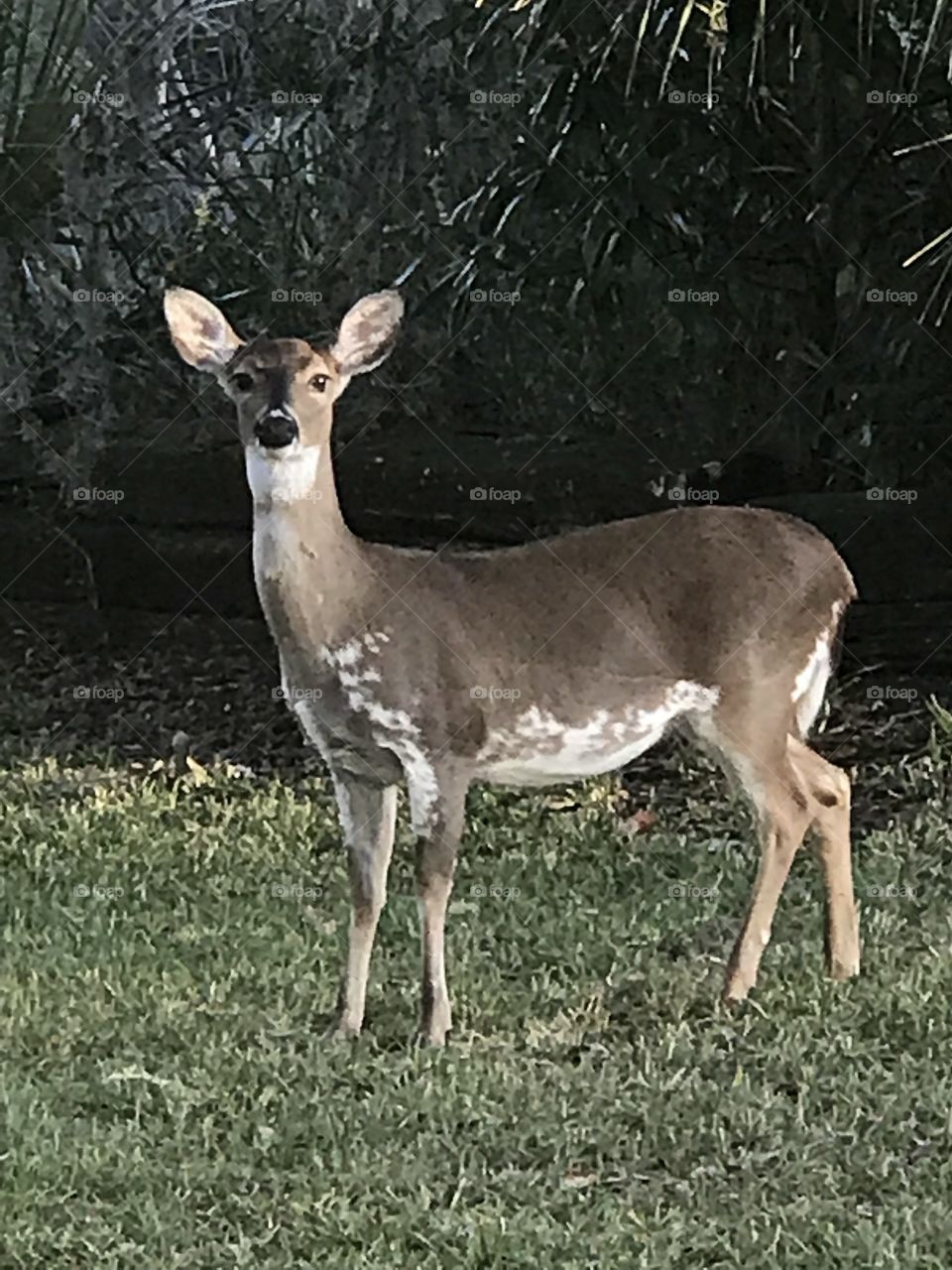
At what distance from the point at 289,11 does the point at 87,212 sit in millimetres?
883

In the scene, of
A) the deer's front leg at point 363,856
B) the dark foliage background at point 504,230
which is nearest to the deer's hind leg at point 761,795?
the deer's front leg at point 363,856

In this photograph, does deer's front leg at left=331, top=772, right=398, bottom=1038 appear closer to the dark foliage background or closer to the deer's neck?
the deer's neck

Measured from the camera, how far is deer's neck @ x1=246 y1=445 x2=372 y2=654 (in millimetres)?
3322

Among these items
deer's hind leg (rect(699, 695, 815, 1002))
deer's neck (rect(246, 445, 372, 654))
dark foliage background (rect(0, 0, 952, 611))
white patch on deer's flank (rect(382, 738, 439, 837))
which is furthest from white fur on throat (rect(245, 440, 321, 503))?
dark foliage background (rect(0, 0, 952, 611))

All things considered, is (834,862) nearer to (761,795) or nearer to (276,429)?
(761,795)

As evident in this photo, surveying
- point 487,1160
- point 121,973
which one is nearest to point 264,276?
point 121,973

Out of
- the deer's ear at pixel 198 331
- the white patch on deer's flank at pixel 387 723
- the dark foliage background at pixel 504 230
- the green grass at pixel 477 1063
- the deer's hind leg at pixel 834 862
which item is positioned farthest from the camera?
the dark foliage background at pixel 504 230

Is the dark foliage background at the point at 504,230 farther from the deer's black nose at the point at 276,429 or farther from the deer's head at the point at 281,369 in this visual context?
the deer's black nose at the point at 276,429

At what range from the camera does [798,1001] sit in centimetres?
356

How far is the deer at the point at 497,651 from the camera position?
3361 millimetres

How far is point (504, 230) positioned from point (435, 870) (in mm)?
2756

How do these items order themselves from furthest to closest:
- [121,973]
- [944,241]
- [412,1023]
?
[944,241]
[121,973]
[412,1023]

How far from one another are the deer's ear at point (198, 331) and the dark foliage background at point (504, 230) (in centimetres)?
187

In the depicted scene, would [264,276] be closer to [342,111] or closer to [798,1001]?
[342,111]
